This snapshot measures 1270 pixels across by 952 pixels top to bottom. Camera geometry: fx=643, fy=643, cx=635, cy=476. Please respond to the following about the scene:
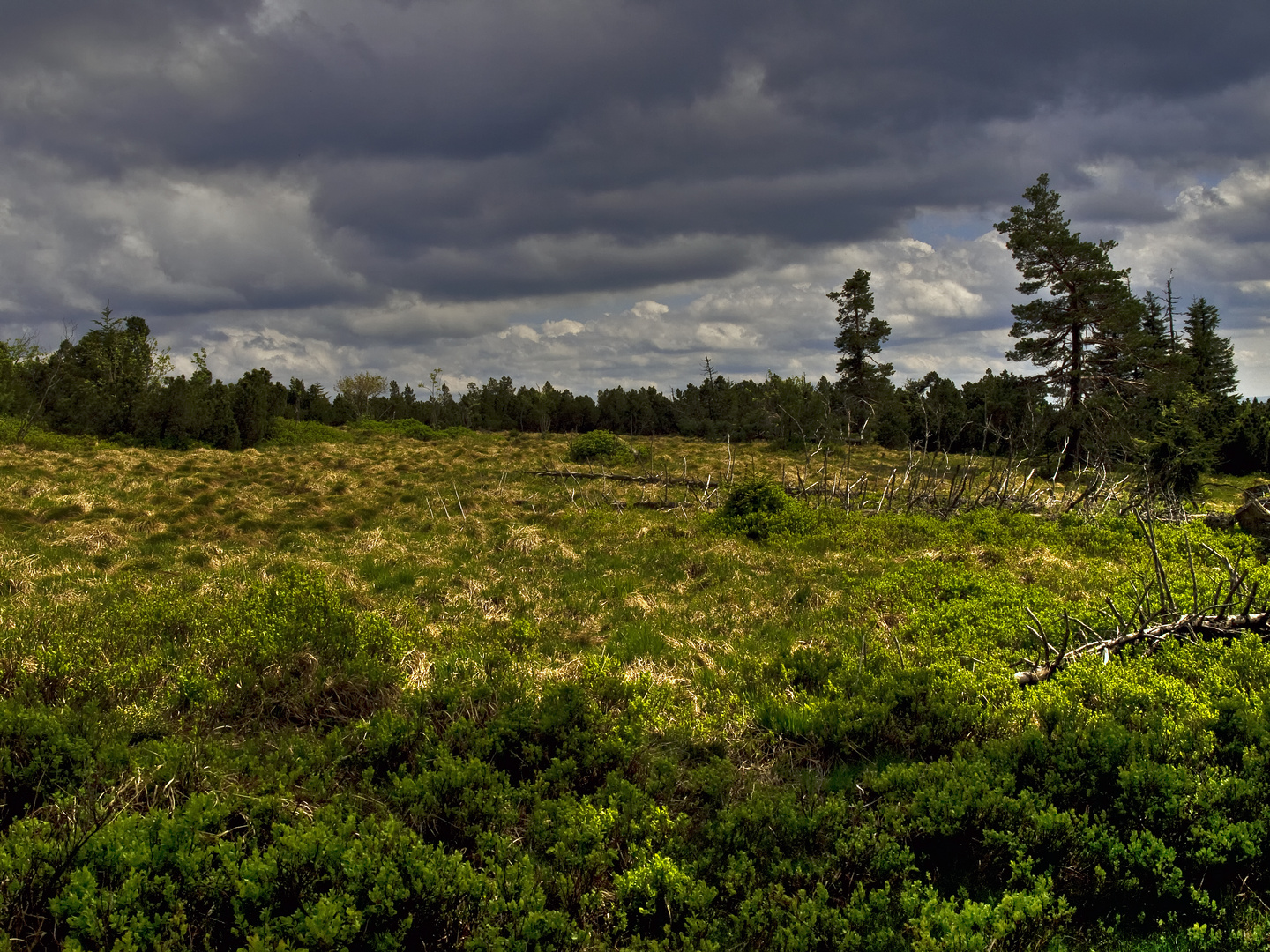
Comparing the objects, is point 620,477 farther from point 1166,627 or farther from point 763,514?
point 1166,627

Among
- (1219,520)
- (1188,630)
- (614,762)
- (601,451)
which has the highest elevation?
(601,451)

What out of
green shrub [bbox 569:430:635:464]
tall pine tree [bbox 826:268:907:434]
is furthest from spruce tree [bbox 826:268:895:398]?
green shrub [bbox 569:430:635:464]

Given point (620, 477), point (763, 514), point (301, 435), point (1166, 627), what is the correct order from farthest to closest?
point (301, 435)
point (620, 477)
point (763, 514)
point (1166, 627)

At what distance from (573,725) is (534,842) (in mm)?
1050

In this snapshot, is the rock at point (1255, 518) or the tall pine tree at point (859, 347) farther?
the tall pine tree at point (859, 347)

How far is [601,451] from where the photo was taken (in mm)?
27594

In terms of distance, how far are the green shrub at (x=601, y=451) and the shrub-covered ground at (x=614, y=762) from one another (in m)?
16.5

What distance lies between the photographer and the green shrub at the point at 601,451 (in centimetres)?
2659

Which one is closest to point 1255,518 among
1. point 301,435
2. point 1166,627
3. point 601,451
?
point 1166,627

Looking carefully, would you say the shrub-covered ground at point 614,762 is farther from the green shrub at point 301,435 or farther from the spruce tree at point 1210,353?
the spruce tree at point 1210,353

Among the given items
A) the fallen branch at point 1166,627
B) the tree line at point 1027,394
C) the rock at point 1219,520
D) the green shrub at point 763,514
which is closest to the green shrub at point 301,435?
the tree line at point 1027,394

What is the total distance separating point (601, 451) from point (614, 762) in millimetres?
23375

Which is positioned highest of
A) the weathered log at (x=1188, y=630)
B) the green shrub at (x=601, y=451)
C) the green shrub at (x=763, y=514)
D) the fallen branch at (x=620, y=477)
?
the green shrub at (x=601, y=451)

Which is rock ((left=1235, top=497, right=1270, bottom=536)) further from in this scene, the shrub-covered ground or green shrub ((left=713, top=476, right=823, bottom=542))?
green shrub ((left=713, top=476, right=823, bottom=542))
